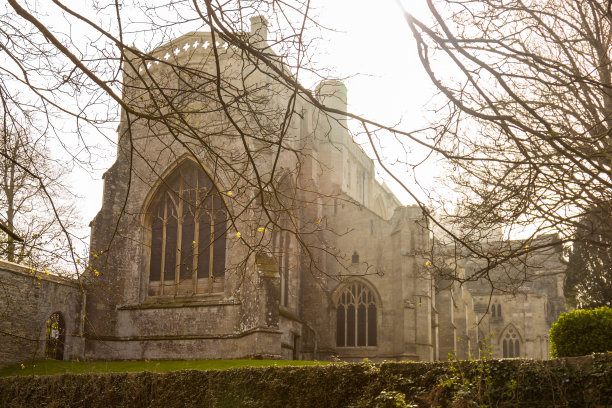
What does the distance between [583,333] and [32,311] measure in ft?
48.2

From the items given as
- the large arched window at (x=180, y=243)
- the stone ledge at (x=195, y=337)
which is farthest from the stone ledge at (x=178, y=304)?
the stone ledge at (x=195, y=337)

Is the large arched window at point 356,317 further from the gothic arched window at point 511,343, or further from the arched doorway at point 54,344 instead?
the gothic arched window at point 511,343

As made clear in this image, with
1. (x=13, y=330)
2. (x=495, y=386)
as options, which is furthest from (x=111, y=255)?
(x=495, y=386)

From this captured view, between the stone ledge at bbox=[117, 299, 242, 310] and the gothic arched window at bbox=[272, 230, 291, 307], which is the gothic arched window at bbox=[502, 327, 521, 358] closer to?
the gothic arched window at bbox=[272, 230, 291, 307]

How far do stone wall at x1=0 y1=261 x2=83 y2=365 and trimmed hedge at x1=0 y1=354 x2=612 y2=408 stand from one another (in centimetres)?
452

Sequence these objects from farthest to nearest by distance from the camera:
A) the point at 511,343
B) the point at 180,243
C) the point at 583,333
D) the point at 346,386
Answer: the point at 511,343, the point at 180,243, the point at 583,333, the point at 346,386

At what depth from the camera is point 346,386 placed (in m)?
9.83

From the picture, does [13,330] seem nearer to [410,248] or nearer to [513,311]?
[410,248]

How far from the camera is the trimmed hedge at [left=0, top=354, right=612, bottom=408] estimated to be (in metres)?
7.78

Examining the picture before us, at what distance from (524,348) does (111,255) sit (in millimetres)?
32170

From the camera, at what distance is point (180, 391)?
11648 mm

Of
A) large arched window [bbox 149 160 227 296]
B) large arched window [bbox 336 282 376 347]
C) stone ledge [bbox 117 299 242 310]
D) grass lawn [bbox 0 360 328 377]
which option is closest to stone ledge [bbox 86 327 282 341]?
grass lawn [bbox 0 360 328 377]

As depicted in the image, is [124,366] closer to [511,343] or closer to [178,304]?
[178,304]

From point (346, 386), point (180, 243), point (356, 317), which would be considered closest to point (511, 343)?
point (356, 317)
